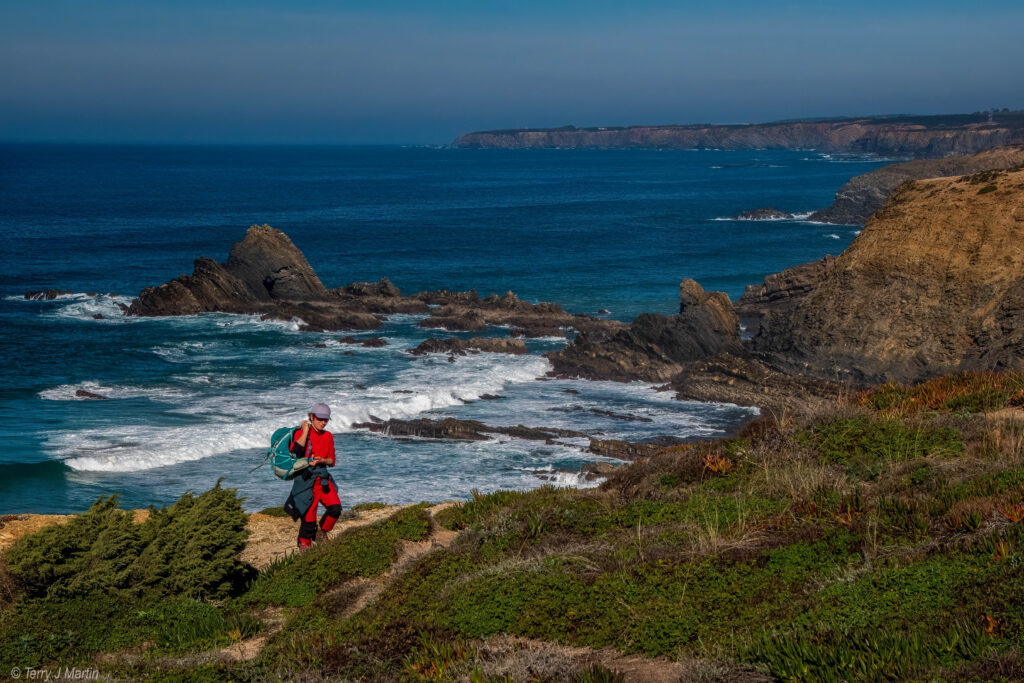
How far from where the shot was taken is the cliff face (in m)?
25.2

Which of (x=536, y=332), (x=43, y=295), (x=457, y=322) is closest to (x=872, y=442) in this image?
(x=536, y=332)

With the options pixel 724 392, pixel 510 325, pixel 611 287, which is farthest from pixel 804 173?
pixel 724 392

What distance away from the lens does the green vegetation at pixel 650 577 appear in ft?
18.5

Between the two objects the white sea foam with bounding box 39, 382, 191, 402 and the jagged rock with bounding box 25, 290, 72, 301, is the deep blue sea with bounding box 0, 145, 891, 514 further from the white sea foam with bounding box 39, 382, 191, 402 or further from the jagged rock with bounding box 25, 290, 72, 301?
the jagged rock with bounding box 25, 290, 72, 301

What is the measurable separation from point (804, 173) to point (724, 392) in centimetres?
16365

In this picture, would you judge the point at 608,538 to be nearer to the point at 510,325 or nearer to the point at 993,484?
the point at 993,484

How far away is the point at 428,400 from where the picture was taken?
29.5 meters

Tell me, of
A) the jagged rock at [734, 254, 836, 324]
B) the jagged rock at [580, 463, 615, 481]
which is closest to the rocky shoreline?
the jagged rock at [580, 463, 615, 481]

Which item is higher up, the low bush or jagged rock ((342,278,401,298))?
the low bush

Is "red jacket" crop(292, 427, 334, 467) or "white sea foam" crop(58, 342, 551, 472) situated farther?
"white sea foam" crop(58, 342, 551, 472)

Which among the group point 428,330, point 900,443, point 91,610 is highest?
point 900,443

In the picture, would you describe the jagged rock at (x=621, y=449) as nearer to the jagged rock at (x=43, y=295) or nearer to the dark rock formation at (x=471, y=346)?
the dark rock formation at (x=471, y=346)

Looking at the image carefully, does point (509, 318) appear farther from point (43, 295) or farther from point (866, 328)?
point (43, 295)

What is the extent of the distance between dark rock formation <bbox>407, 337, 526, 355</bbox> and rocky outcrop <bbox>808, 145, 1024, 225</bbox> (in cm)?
6148
